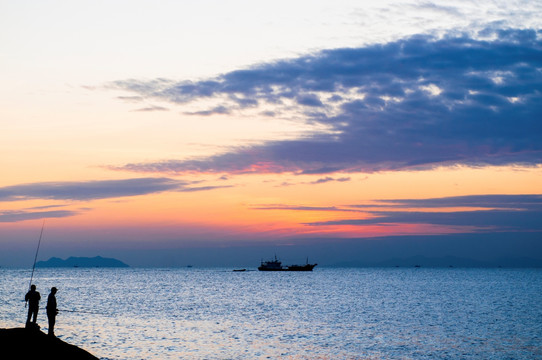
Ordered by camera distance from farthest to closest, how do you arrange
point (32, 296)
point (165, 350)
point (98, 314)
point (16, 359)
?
point (98, 314) → point (165, 350) → point (32, 296) → point (16, 359)

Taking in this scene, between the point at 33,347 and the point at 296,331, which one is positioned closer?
the point at 33,347

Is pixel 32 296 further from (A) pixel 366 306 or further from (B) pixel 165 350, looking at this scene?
(A) pixel 366 306

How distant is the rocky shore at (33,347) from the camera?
23766 millimetres

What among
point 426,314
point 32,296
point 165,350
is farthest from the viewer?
point 426,314

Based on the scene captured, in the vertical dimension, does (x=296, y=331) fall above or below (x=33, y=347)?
below

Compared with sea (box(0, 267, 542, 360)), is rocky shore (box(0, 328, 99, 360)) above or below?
above

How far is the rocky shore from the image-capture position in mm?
23766

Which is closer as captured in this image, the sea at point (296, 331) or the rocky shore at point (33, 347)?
the rocky shore at point (33, 347)

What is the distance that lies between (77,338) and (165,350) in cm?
831

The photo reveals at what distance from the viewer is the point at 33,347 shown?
2453 centimetres

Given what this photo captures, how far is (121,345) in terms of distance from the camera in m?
39.4

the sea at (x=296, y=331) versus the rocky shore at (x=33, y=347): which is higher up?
the rocky shore at (x=33, y=347)

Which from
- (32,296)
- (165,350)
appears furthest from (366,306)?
(32,296)

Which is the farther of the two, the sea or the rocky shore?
the sea
